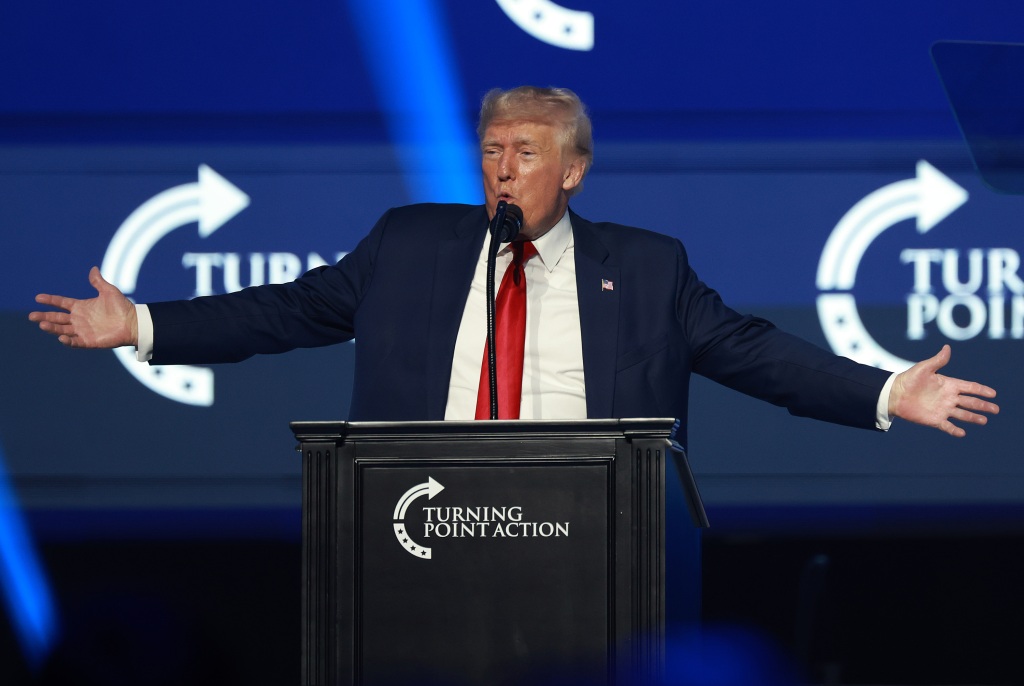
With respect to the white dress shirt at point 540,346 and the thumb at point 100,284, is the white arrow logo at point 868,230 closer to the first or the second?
the white dress shirt at point 540,346

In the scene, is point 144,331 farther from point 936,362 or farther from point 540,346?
point 936,362

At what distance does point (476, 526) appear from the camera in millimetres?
1661

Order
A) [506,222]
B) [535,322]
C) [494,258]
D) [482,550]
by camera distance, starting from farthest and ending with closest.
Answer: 1. [535,322]
2. [506,222]
3. [494,258]
4. [482,550]

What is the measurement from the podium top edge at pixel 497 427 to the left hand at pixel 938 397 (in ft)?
1.87

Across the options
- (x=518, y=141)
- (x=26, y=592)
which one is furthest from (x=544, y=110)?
(x=26, y=592)

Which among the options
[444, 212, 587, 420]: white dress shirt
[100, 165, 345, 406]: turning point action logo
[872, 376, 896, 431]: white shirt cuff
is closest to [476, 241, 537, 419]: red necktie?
[444, 212, 587, 420]: white dress shirt

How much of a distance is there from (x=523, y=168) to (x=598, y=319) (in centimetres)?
34

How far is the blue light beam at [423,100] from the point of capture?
11.4ft

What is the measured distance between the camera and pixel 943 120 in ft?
11.3

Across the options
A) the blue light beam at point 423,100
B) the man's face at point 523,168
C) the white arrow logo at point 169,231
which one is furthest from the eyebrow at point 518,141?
the white arrow logo at point 169,231

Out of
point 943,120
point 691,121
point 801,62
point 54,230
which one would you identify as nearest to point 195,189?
point 54,230

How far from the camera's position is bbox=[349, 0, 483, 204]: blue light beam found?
3.47 meters

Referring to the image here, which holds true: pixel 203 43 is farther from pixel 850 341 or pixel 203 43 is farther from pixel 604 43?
pixel 850 341

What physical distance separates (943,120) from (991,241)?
0.35 m
